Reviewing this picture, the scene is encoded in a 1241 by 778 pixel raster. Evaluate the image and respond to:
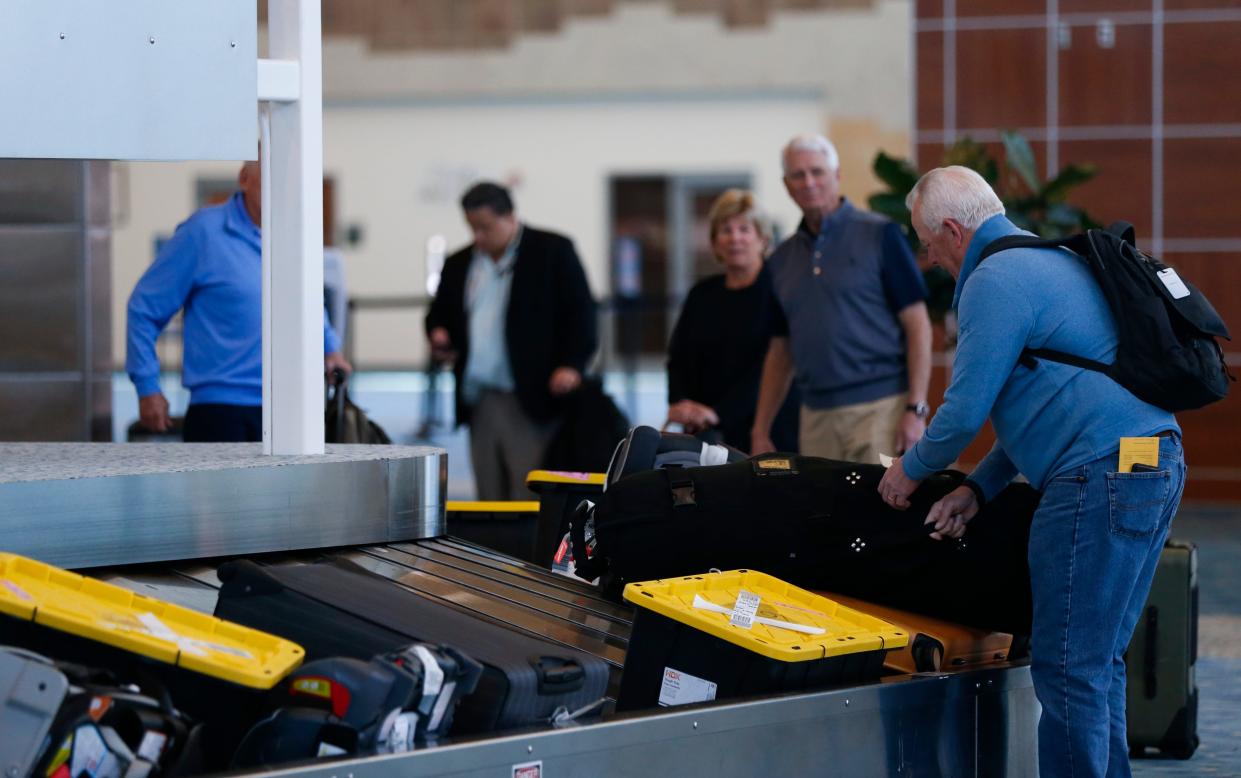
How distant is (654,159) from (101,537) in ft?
47.6

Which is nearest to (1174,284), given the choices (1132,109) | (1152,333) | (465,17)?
(1152,333)

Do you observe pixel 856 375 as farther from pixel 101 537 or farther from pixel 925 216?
pixel 101 537

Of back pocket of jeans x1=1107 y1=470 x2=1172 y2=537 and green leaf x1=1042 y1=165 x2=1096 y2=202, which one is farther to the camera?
green leaf x1=1042 y1=165 x2=1096 y2=202

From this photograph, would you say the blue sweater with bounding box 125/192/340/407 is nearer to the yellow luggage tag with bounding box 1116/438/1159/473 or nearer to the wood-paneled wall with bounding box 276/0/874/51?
the yellow luggage tag with bounding box 1116/438/1159/473

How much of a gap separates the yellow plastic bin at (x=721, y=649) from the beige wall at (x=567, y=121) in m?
12.6

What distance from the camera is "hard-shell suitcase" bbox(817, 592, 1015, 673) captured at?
10.6 ft

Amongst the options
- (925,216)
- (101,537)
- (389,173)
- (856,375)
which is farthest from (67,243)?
(389,173)

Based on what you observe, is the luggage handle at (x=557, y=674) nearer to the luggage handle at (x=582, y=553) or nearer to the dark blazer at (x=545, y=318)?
the luggage handle at (x=582, y=553)

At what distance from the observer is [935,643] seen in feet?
10.6

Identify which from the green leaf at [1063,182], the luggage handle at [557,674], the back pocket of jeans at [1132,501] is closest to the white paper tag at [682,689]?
the luggage handle at [557,674]

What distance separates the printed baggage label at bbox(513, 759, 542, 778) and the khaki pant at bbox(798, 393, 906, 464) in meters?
2.50

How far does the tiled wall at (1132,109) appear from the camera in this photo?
31.3 feet

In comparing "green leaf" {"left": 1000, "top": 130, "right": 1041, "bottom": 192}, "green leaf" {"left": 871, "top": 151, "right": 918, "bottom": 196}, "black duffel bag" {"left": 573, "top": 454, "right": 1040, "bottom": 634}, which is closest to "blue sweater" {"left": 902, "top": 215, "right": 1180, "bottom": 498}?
"black duffel bag" {"left": 573, "top": 454, "right": 1040, "bottom": 634}

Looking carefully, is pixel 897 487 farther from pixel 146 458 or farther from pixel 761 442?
pixel 761 442
